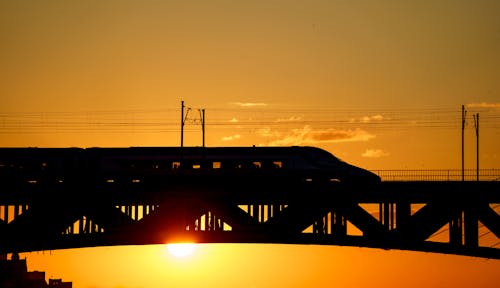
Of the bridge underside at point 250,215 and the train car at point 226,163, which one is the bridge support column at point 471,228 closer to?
the bridge underside at point 250,215

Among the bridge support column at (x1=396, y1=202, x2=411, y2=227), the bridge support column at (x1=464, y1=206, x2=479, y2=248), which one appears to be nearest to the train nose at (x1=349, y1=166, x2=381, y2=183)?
the bridge support column at (x1=396, y1=202, x2=411, y2=227)

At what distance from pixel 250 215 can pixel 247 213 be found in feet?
1.15

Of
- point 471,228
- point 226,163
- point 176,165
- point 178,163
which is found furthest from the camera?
point 178,163

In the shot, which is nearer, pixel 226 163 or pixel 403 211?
pixel 403 211

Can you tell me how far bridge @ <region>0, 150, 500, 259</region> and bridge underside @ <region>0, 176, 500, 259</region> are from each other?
0.20 ft

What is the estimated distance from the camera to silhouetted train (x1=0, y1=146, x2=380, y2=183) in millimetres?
66375

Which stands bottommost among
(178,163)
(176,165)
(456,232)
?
(456,232)

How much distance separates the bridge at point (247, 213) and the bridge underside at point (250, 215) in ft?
0.20

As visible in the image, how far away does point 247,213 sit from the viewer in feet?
177

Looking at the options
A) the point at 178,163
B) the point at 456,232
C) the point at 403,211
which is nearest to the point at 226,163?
→ the point at 178,163

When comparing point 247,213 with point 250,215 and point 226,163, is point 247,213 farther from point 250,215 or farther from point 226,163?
point 226,163

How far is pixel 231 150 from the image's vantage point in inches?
2685

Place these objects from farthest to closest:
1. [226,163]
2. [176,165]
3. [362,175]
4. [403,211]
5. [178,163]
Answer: [178,163] → [176,165] → [226,163] → [362,175] → [403,211]

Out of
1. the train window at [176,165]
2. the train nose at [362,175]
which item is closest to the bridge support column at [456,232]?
the train nose at [362,175]
